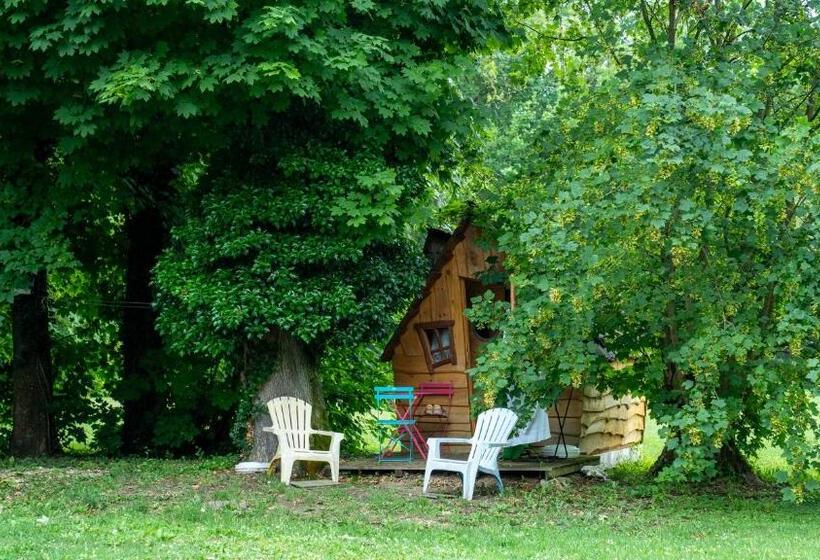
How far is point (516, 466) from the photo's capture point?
10531mm

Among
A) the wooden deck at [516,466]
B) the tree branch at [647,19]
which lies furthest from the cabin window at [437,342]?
the tree branch at [647,19]

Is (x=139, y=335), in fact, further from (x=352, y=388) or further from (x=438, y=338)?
(x=438, y=338)

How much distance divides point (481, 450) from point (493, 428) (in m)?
0.32

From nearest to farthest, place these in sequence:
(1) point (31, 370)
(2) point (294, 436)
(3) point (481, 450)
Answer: (3) point (481, 450) < (2) point (294, 436) < (1) point (31, 370)

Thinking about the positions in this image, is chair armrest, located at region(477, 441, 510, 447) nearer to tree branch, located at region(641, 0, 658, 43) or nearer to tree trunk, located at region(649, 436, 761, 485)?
tree trunk, located at region(649, 436, 761, 485)

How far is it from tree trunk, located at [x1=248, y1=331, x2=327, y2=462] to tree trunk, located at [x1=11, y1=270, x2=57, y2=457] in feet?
12.8

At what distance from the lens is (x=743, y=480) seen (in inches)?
408

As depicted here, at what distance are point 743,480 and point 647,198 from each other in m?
3.93

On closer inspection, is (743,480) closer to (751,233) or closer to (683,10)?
(751,233)

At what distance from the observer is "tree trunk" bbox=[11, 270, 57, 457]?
13320 millimetres

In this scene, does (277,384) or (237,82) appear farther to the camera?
(277,384)

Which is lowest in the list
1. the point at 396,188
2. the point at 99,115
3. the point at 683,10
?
the point at 396,188

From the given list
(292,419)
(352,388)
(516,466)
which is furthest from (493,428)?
(352,388)

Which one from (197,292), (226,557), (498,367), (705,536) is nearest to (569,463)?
(498,367)
